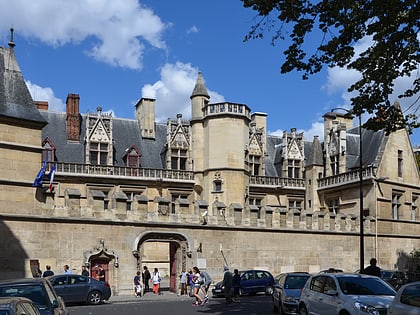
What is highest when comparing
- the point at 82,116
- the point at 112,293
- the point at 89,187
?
the point at 82,116

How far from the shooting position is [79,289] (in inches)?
879

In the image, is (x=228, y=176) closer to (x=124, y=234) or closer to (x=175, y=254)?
(x=175, y=254)

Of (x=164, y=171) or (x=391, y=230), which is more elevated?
(x=164, y=171)

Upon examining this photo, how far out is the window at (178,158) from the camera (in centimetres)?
3934

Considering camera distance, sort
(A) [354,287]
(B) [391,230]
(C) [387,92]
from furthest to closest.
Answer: (B) [391,230], (C) [387,92], (A) [354,287]

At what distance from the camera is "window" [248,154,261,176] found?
41.2 m

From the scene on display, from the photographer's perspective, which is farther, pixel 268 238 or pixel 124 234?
pixel 268 238

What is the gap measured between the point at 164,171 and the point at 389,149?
14.1 metres

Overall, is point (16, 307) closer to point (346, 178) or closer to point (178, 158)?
point (178, 158)

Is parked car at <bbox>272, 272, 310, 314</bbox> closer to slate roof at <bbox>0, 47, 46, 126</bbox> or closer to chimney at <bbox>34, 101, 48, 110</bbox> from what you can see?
slate roof at <bbox>0, 47, 46, 126</bbox>

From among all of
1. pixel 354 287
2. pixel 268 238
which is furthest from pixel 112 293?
pixel 354 287

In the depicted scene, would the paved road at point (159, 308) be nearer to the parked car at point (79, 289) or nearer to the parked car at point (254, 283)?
the parked car at point (79, 289)

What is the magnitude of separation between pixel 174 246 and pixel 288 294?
1247 cm

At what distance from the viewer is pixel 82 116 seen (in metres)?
39.7
